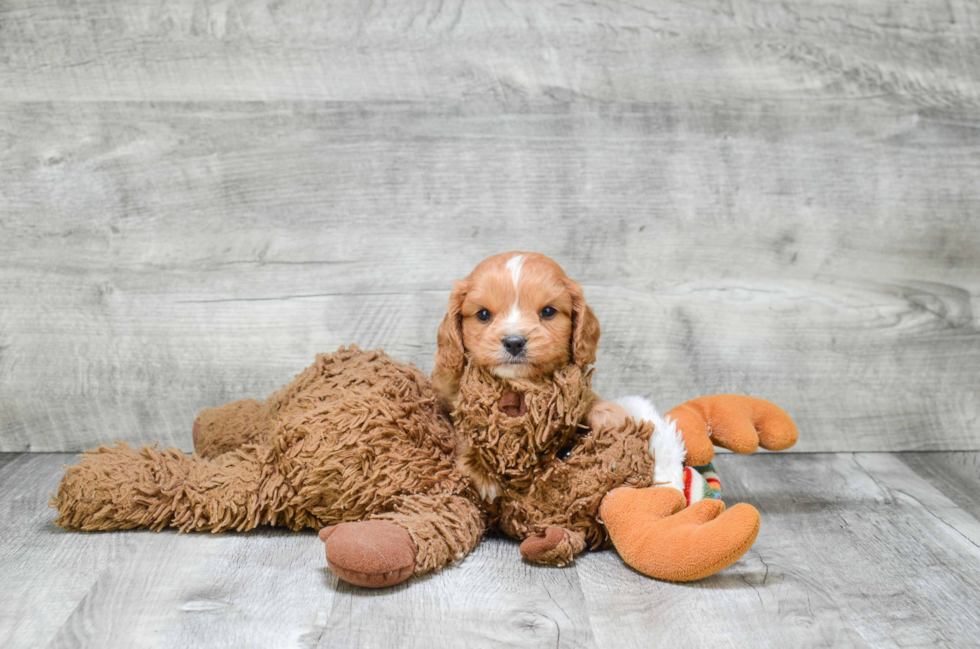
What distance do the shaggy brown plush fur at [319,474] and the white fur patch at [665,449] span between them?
25 centimetres

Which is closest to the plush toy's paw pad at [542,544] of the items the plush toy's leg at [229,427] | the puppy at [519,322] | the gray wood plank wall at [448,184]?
the puppy at [519,322]

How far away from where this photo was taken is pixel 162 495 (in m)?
1.18

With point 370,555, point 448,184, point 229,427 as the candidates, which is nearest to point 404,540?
point 370,555

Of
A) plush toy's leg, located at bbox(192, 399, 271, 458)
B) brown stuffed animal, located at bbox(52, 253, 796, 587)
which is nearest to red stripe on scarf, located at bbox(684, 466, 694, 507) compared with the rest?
brown stuffed animal, located at bbox(52, 253, 796, 587)

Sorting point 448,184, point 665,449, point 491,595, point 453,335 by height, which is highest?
point 448,184

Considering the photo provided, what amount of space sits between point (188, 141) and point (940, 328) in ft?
4.90

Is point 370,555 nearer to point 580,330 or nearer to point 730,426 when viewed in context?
point 580,330

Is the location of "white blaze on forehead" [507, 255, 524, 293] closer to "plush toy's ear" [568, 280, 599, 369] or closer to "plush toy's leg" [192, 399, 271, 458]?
"plush toy's ear" [568, 280, 599, 369]

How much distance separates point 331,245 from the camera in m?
1.62

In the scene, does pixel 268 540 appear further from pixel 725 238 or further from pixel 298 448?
pixel 725 238

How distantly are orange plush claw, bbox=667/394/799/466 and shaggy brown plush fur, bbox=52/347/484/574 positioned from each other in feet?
1.05

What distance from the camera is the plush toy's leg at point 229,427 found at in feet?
4.37

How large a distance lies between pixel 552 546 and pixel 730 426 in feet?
1.11

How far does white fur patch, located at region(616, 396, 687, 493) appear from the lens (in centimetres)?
113
